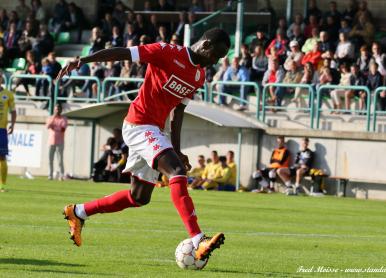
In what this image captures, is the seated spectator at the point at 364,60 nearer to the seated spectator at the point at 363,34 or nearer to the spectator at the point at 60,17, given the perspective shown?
the seated spectator at the point at 363,34

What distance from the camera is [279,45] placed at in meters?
33.1

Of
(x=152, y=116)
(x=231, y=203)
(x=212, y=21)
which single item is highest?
(x=212, y=21)

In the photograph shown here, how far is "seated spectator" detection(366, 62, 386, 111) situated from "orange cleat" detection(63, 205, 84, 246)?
1922 centimetres

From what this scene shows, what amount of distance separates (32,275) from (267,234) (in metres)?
6.07

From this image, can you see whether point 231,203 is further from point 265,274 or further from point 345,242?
point 265,274

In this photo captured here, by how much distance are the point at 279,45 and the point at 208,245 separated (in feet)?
76.4

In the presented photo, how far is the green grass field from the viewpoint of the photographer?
10.5 m

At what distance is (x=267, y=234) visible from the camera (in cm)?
1521

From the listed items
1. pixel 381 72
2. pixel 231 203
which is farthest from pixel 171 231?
pixel 381 72

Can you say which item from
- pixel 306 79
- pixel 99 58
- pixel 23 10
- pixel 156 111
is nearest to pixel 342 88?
pixel 306 79

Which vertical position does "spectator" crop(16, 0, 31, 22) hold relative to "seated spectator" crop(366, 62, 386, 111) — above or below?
above

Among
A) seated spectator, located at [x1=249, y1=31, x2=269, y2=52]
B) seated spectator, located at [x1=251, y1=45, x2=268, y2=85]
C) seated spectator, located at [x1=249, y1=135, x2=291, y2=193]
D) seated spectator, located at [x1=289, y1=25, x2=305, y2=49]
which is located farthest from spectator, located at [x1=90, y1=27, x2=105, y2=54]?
seated spectator, located at [x1=249, y1=135, x2=291, y2=193]

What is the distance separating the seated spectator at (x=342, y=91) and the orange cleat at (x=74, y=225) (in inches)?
769

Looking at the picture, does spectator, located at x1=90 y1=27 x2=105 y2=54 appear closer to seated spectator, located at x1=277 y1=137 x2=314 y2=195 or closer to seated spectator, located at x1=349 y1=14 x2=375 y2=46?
seated spectator, located at x1=349 y1=14 x2=375 y2=46
